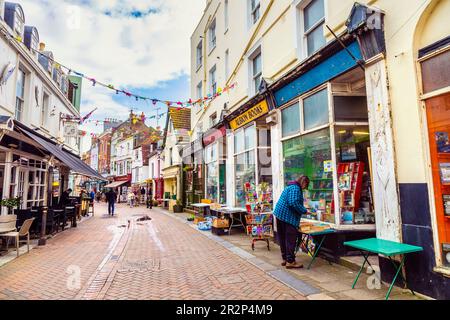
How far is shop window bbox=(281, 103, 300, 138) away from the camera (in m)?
7.10

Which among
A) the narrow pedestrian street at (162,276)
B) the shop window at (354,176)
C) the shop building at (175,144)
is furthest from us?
the shop building at (175,144)

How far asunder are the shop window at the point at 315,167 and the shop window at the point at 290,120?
240mm

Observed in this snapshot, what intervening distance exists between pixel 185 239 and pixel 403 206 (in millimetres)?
6463

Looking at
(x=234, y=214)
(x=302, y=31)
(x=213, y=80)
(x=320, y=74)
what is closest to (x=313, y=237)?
(x=320, y=74)

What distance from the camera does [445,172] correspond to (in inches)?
145

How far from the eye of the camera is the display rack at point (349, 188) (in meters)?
5.73

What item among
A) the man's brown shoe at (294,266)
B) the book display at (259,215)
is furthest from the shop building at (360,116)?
the man's brown shoe at (294,266)

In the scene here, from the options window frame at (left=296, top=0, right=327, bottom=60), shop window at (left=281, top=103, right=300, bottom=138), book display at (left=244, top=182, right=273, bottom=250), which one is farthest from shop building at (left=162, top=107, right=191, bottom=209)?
window frame at (left=296, top=0, right=327, bottom=60)

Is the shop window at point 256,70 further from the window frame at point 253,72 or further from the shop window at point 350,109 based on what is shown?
the shop window at point 350,109

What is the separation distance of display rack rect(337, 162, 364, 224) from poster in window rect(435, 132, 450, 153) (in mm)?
2170

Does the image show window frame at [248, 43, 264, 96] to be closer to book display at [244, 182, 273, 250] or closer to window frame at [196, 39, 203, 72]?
book display at [244, 182, 273, 250]

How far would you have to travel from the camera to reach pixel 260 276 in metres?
4.97

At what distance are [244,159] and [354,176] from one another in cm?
490
